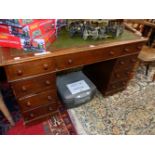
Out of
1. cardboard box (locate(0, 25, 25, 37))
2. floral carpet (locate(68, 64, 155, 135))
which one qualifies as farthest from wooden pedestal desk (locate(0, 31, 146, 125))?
floral carpet (locate(68, 64, 155, 135))

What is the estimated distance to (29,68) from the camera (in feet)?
3.40

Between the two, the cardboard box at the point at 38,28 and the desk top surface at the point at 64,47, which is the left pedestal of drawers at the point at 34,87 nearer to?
the desk top surface at the point at 64,47

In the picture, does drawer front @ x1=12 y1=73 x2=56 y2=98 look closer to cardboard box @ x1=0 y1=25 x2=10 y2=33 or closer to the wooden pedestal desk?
the wooden pedestal desk

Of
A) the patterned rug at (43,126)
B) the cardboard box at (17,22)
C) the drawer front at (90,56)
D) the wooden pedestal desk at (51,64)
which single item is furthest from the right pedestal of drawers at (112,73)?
the cardboard box at (17,22)

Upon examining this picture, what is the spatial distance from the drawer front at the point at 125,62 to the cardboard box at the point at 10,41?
92 cm

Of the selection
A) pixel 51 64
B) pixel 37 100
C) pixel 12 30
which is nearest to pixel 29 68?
pixel 51 64

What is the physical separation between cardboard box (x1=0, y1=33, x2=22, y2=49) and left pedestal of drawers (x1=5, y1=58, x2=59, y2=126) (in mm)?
161

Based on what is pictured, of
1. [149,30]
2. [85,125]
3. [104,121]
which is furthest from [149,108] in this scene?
[149,30]

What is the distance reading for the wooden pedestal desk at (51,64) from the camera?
101cm

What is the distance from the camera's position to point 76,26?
1.21 m

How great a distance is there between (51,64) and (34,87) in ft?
0.81

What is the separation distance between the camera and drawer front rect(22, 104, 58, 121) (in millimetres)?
1382

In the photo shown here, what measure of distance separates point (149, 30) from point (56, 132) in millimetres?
1737
